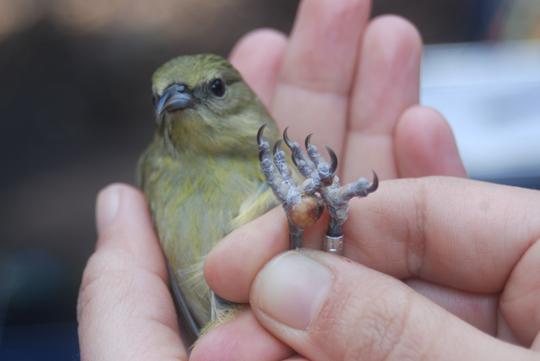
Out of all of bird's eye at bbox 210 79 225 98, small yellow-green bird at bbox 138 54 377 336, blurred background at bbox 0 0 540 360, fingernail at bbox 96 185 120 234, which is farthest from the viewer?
blurred background at bbox 0 0 540 360

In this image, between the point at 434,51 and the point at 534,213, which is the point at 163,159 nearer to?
the point at 534,213

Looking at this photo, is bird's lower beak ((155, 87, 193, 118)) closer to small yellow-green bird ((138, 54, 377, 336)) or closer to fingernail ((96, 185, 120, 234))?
small yellow-green bird ((138, 54, 377, 336))

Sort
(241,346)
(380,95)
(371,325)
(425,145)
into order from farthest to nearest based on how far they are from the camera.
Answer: (380,95)
(425,145)
(241,346)
(371,325)

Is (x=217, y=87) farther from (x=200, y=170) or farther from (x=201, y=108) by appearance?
(x=200, y=170)

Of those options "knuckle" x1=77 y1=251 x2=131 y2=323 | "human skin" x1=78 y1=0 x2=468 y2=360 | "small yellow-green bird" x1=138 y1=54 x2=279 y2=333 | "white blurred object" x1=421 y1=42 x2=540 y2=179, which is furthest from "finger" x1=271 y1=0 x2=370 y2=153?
"white blurred object" x1=421 y1=42 x2=540 y2=179

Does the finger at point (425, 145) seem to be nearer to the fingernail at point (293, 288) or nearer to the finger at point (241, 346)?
the fingernail at point (293, 288)

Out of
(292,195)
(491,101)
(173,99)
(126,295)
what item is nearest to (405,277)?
(292,195)

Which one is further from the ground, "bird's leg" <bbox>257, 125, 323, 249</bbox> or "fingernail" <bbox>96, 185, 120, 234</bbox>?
"bird's leg" <bbox>257, 125, 323, 249</bbox>

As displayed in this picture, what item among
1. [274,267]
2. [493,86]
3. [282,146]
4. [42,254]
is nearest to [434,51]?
[493,86]
